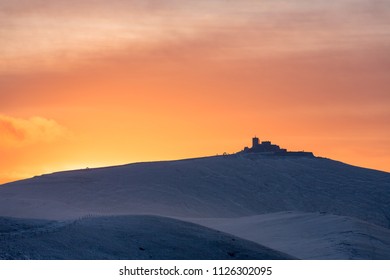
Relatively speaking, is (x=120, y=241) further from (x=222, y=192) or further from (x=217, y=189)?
(x=217, y=189)

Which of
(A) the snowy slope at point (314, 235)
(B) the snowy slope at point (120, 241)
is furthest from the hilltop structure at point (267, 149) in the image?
(B) the snowy slope at point (120, 241)

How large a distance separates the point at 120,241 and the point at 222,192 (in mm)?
49105

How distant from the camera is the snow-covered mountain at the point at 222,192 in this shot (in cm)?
6294

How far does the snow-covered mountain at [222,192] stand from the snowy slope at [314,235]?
22 cm

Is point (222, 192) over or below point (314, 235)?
over

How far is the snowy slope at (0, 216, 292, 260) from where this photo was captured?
28531 millimetres

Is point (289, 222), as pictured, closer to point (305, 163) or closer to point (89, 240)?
point (89, 240)

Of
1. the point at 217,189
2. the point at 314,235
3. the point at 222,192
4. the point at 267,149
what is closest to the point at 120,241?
the point at 314,235

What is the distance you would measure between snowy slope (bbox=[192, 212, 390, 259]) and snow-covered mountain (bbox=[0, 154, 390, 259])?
223 millimetres

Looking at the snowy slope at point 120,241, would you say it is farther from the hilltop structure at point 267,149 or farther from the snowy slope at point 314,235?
the hilltop structure at point 267,149

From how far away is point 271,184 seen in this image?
84.4 m

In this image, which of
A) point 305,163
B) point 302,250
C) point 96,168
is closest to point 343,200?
point 305,163

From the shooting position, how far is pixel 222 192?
80.3 metres

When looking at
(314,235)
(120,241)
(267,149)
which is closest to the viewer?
(120,241)
